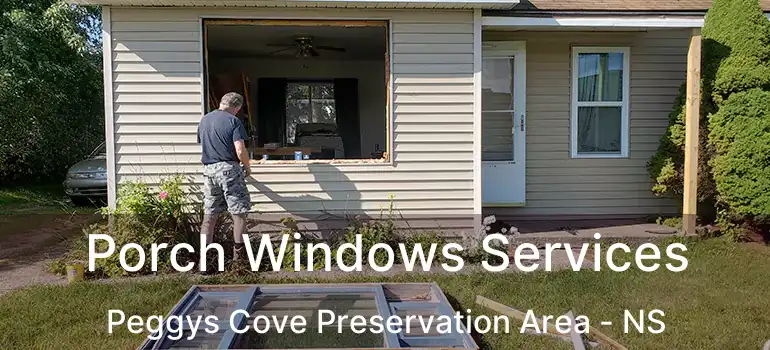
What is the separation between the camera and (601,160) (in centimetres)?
812

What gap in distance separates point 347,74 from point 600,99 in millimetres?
5469

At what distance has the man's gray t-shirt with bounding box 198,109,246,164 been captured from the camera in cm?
571

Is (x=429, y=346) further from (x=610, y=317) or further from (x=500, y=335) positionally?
(x=610, y=317)

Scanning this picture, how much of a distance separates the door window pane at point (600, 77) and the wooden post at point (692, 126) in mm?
1204

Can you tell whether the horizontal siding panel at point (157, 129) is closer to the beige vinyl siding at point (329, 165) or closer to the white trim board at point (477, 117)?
the beige vinyl siding at point (329, 165)

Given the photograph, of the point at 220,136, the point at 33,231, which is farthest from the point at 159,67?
the point at 33,231

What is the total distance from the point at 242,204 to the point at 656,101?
18.3 ft

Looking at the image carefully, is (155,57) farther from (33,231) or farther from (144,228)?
(33,231)

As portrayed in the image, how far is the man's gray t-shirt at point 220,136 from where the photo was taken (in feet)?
18.7

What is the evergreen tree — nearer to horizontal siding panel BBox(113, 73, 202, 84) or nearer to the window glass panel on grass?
horizontal siding panel BBox(113, 73, 202, 84)

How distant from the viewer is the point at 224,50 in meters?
10.9

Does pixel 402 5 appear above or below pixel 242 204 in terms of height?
above

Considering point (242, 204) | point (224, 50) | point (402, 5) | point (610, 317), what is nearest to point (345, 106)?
point (224, 50)

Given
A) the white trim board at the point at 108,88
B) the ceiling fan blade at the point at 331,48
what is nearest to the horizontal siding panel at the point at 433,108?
the white trim board at the point at 108,88
